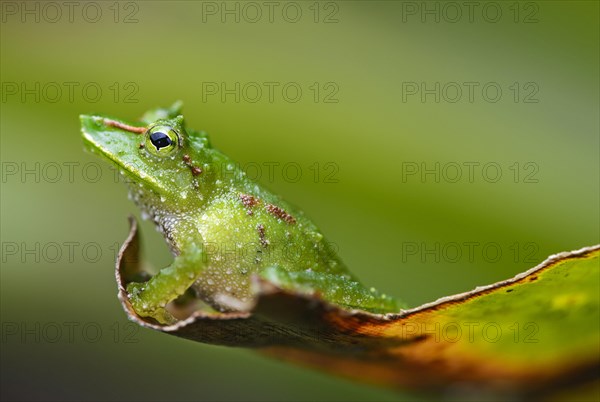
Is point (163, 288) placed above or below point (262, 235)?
below

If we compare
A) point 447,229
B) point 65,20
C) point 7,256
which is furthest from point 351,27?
point 7,256

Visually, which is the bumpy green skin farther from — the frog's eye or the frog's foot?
the frog's foot

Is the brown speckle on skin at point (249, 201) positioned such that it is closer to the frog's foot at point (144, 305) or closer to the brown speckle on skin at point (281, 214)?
the brown speckle on skin at point (281, 214)

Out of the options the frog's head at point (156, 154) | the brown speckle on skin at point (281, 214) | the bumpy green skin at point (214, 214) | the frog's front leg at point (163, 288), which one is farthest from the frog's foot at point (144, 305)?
the brown speckle on skin at point (281, 214)

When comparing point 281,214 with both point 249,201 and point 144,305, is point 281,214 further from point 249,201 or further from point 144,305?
point 144,305

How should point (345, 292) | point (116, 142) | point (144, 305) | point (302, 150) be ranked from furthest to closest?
point (302, 150), point (116, 142), point (345, 292), point (144, 305)

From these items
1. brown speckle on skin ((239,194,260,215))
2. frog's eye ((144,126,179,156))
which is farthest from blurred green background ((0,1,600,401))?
frog's eye ((144,126,179,156))

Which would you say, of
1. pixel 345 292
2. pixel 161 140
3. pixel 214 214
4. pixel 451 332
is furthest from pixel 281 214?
pixel 451 332

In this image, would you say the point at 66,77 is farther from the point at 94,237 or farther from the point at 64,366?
the point at 64,366
